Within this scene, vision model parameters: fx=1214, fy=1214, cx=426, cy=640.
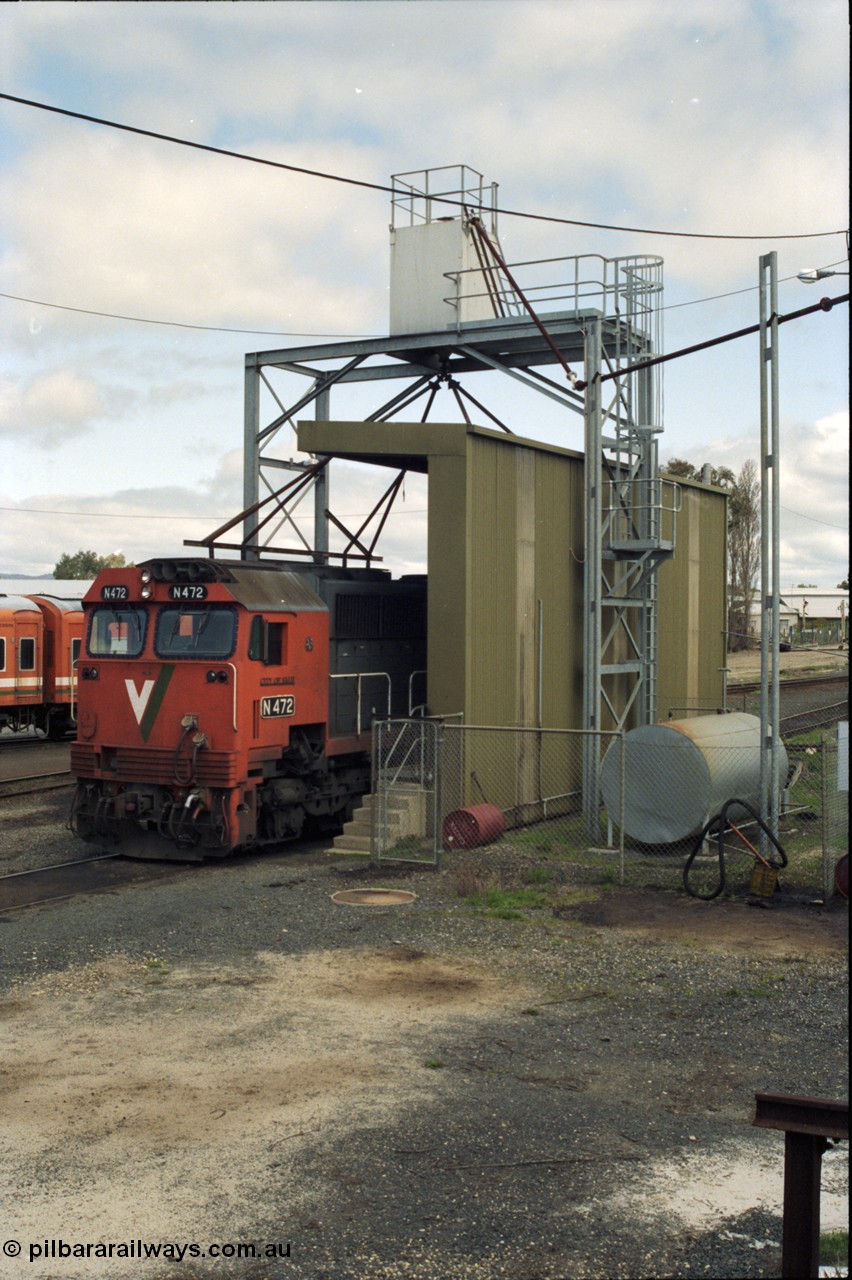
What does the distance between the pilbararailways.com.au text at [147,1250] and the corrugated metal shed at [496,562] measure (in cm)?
1115

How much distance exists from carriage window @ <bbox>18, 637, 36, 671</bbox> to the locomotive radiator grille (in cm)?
1499

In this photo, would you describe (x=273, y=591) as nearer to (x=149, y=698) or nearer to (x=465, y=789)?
(x=149, y=698)

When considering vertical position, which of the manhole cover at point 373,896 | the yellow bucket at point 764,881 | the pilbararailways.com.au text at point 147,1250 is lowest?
the pilbararailways.com.au text at point 147,1250

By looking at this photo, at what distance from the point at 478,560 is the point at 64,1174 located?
1135 centimetres

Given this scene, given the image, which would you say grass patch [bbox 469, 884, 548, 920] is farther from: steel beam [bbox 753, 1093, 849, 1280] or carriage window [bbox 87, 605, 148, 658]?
steel beam [bbox 753, 1093, 849, 1280]

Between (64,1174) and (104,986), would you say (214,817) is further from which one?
(64,1174)

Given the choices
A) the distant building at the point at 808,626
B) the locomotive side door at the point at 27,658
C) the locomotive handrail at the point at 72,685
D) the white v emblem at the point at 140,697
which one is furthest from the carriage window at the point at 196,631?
the distant building at the point at 808,626

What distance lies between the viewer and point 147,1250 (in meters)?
5.56

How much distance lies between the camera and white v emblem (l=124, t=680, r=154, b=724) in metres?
15.1

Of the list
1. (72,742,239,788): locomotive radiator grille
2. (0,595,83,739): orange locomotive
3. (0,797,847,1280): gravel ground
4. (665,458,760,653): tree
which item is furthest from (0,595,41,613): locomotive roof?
(665,458,760,653): tree

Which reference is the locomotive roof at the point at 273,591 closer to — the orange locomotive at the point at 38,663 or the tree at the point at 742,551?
the orange locomotive at the point at 38,663

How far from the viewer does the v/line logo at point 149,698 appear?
1497 cm

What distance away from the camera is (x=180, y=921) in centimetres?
1201

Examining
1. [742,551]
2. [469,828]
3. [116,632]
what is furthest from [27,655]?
[742,551]
